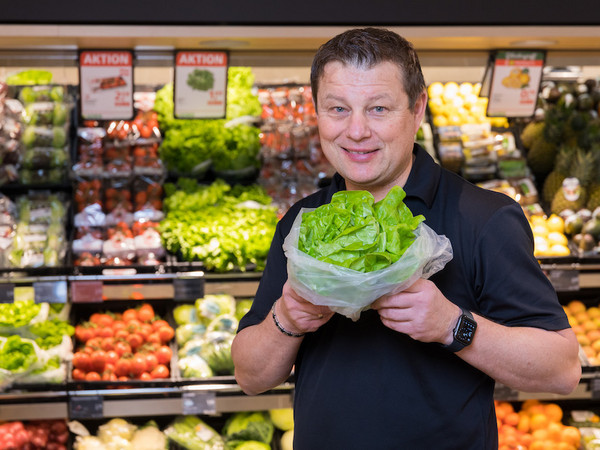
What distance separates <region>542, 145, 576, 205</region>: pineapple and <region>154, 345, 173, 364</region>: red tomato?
217 centimetres

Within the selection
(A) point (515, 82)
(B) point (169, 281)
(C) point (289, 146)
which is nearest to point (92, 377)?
(B) point (169, 281)

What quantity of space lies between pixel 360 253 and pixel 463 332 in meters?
0.28

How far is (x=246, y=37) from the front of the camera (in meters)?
2.91

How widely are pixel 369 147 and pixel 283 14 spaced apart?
1344 mm

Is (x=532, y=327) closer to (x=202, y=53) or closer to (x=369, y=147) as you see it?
(x=369, y=147)

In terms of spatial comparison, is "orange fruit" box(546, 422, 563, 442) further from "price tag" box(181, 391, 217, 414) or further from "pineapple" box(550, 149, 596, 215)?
"price tag" box(181, 391, 217, 414)

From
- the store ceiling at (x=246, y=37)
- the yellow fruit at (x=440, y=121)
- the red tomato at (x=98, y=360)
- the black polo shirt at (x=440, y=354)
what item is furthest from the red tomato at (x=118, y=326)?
the black polo shirt at (x=440, y=354)

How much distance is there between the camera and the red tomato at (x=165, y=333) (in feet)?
12.2

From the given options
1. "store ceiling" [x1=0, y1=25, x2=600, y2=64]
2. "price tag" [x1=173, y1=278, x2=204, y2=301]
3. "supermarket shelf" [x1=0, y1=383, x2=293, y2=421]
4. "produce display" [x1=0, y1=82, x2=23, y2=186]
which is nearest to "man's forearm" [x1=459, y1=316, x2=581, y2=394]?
"store ceiling" [x1=0, y1=25, x2=600, y2=64]

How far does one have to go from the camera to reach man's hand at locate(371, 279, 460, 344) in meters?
1.50

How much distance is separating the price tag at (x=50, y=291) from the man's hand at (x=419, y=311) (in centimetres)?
215

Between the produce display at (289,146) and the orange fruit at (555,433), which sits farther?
the produce display at (289,146)

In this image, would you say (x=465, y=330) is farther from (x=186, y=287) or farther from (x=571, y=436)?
(x=571, y=436)

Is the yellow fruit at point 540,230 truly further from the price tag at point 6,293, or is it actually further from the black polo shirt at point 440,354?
the price tag at point 6,293
